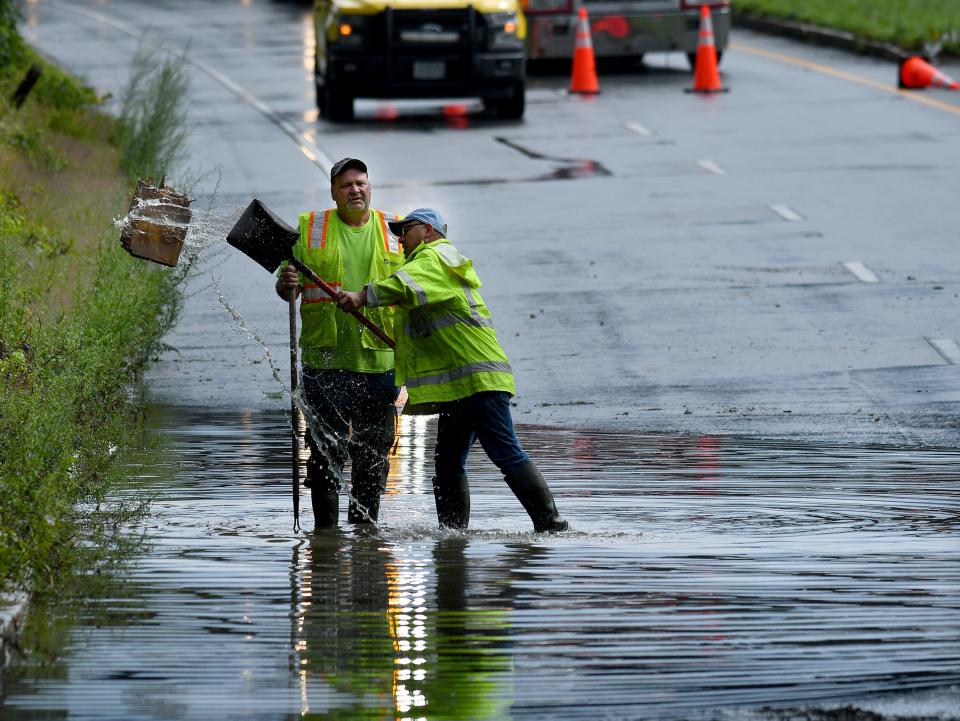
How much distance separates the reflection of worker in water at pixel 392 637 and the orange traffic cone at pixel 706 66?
19609mm

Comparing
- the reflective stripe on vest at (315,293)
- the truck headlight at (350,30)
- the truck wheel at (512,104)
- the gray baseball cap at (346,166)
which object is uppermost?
the gray baseball cap at (346,166)

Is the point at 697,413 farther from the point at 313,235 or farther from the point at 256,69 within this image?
the point at 256,69

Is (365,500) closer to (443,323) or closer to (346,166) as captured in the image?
(443,323)

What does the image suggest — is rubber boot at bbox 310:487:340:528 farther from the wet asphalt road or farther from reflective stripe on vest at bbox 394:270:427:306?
the wet asphalt road

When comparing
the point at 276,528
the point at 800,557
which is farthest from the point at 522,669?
the point at 276,528

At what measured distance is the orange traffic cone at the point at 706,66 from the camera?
2780cm

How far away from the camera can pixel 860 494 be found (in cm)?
976

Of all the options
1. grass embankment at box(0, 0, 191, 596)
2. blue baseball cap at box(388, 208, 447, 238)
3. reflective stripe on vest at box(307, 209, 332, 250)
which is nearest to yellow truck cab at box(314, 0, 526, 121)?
grass embankment at box(0, 0, 191, 596)

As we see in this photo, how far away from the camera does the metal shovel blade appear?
8945 mm

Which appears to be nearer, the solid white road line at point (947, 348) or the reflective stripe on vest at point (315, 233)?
the reflective stripe on vest at point (315, 233)

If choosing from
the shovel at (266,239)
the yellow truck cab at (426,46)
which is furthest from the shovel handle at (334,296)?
the yellow truck cab at (426,46)

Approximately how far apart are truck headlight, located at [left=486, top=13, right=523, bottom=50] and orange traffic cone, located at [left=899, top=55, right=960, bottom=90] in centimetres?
585

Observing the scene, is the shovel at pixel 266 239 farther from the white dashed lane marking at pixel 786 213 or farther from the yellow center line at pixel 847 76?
the yellow center line at pixel 847 76

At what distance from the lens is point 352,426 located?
932 centimetres
